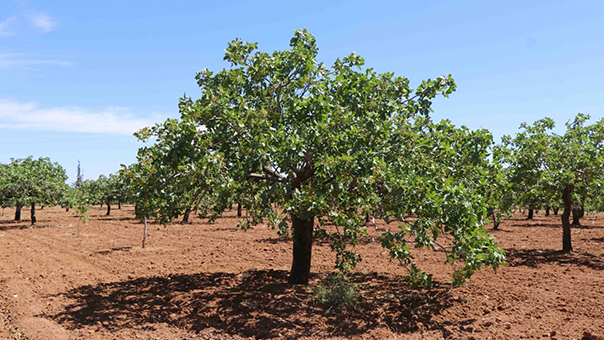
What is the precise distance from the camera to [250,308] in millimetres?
10000

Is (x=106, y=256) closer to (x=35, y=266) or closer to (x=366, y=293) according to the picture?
(x=35, y=266)

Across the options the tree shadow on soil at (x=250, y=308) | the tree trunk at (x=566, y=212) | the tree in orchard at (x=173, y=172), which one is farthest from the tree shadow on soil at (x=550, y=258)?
the tree in orchard at (x=173, y=172)

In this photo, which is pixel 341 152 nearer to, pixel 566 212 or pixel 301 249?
pixel 301 249

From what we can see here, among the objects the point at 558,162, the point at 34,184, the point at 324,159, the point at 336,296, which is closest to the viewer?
the point at 324,159

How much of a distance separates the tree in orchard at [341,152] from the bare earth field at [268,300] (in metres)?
1.67

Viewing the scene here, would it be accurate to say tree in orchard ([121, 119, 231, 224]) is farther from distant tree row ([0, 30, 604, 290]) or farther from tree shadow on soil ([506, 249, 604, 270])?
tree shadow on soil ([506, 249, 604, 270])

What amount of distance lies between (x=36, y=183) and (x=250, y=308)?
31.8 m

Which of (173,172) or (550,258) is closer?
(173,172)

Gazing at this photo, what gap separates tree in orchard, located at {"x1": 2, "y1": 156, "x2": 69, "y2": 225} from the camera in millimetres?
32356

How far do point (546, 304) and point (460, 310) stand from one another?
2.58m

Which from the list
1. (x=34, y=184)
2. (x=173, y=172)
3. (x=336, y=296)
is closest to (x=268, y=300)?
(x=336, y=296)

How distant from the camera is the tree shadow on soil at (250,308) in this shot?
903 centimetres

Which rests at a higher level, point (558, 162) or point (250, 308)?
point (558, 162)

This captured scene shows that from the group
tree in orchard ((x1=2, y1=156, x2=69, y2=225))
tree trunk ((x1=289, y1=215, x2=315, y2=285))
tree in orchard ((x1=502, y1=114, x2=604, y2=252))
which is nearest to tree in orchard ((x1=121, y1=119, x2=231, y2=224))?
tree trunk ((x1=289, y1=215, x2=315, y2=285))
